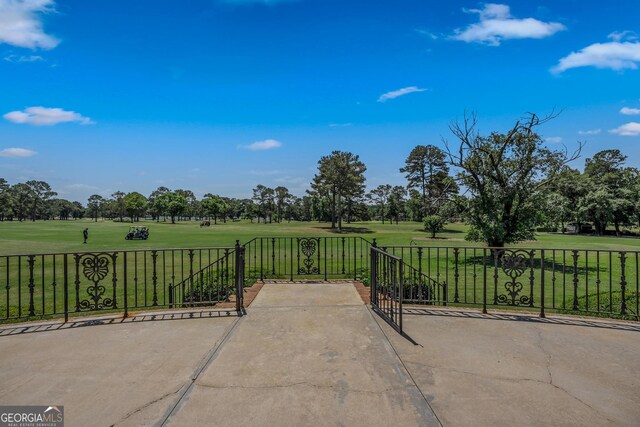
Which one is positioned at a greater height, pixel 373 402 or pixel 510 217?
pixel 510 217

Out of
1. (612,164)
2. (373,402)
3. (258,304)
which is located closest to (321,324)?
(258,304)

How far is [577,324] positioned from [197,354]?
5275 millimetres

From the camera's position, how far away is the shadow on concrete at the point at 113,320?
4816 mm

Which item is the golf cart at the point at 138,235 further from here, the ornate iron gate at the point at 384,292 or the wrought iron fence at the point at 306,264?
the ornate iron gate at the point at 384,292

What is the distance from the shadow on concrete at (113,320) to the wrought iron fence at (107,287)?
0.17 m

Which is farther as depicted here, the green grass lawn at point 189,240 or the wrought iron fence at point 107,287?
the green grass lawn at point 189,240

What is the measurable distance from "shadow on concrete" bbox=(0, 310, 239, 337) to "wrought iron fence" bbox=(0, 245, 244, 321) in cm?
17

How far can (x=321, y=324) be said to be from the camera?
4965 mm

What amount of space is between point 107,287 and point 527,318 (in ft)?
39.4

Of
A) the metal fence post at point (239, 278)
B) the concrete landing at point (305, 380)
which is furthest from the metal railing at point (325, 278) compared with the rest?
the concrete landing at point (305, 380)

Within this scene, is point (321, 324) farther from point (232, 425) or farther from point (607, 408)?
point (607, 408)

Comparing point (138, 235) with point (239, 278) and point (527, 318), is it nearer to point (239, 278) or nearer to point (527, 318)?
point (239, 278)

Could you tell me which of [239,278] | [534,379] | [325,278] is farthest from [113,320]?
[534,379]

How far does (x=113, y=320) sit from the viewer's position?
5211 mm
